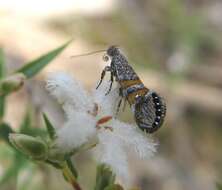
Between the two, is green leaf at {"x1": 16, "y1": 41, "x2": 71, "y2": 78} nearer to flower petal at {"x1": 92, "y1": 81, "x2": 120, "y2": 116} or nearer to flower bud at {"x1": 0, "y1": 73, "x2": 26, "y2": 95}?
flower bud at {"x1": 0, "y1": 73, "x2": 26, "y2": 95}

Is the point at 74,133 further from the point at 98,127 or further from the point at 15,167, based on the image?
the point at 15,167

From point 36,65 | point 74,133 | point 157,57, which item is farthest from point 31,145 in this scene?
point 157,57

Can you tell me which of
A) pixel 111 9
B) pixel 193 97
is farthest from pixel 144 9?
pixel 193 97

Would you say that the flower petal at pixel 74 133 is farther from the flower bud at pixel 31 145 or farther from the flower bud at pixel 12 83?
the flower bud at pixel 12 83

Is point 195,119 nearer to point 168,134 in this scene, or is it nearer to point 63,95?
point 168,134

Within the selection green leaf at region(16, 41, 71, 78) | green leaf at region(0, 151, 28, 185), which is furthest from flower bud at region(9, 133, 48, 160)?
green leaf at region(0, 151, 28, 185)

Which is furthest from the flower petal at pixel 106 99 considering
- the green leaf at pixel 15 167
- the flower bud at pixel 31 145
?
the green leaf at pixel 15 167
